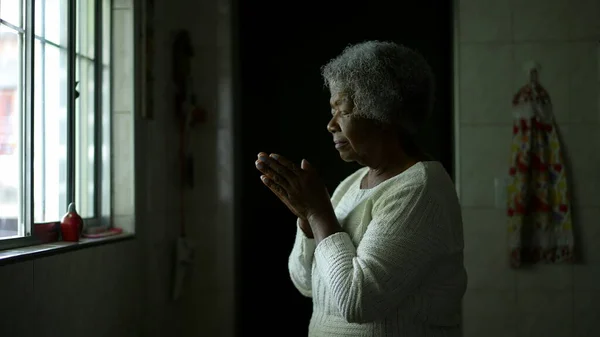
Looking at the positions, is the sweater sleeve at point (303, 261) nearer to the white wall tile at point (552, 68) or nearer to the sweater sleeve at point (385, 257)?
the sweater sleeve at point (385, 257)

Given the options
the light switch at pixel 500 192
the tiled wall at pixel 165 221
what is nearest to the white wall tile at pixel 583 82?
the light switch at pixel 500 192

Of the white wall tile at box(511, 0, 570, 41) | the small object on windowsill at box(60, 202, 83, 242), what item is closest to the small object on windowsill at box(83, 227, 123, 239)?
the small object on windowsill at box(60, 202, 83, 242)

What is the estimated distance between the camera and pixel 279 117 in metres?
3.02

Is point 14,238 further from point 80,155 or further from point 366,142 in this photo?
point 366,142

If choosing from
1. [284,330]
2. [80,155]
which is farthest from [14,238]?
[284,330]

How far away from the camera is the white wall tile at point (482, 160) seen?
2.70 meters

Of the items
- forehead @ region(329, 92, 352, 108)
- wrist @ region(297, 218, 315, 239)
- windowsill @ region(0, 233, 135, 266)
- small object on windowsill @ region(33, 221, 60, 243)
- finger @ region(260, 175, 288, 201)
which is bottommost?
windowsill @ region(0, 233, 135, 266)

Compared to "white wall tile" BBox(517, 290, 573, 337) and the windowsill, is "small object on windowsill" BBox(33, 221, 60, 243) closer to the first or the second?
the windowsill

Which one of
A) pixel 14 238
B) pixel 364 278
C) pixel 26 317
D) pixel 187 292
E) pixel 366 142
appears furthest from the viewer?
pixel 187 292

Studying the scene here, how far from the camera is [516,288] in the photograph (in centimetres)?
269

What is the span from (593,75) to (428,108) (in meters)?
1.51

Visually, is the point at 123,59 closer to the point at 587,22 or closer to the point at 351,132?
the point at 351,132

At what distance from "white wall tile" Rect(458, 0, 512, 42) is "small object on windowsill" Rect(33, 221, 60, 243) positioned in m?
1.73

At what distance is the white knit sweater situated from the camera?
1238 millimetres
